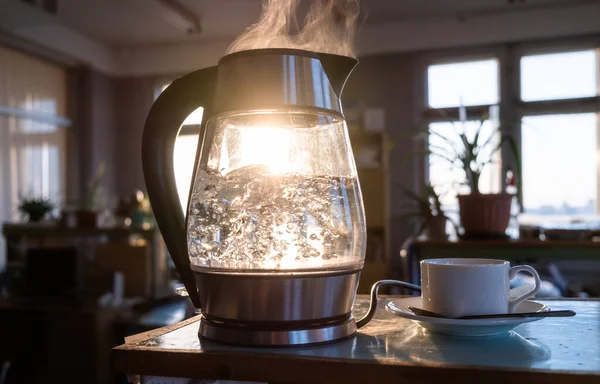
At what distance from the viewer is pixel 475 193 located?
198cm

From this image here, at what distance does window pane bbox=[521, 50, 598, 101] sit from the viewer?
4.59 m

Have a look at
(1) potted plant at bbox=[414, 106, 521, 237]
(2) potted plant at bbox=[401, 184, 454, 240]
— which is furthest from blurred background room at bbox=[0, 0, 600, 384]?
(1) potted plant at bbox=[414, 106, 521, 237]

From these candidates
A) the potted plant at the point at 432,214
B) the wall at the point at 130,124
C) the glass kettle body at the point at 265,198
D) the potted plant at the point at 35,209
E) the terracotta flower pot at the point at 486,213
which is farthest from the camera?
the wall at the point at 130,124

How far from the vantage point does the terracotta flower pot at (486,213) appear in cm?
195

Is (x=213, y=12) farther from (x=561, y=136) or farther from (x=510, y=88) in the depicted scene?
(x=561, y=136)

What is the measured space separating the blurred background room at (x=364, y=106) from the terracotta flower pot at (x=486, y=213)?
62.8 inches

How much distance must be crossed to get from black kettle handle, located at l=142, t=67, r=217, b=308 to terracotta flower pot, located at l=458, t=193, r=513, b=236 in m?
1.54

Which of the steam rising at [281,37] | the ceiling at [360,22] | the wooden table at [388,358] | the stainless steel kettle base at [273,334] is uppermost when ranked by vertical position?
the ceiling at [360,22]

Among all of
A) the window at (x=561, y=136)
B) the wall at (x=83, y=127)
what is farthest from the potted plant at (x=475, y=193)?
the wall at (x=83, y=127)

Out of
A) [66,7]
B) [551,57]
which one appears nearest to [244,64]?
[66,7]

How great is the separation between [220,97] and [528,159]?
462 centimetres

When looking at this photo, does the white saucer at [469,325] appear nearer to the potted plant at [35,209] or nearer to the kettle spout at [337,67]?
the kettle spout at [337,67]

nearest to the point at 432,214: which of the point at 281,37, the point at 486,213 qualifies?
the point at 486,213

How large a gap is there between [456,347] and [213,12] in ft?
14.6
